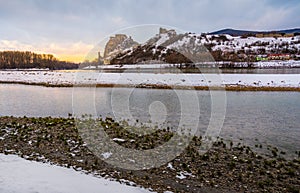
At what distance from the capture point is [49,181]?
7152mm

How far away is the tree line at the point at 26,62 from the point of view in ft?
572

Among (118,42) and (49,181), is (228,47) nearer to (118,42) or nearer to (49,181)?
(118,42)

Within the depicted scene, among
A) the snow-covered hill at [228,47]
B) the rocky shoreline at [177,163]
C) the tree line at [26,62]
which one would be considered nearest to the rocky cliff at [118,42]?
the rocky shoreline at [177,163]

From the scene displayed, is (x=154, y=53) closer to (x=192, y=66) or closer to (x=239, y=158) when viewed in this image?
(x=192, y=66)

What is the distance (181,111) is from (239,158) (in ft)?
32.4

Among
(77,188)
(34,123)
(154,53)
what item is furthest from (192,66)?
(77,188)

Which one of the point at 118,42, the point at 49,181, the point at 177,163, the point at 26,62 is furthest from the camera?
the point at 26,62

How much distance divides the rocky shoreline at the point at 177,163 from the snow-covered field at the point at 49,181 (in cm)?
50

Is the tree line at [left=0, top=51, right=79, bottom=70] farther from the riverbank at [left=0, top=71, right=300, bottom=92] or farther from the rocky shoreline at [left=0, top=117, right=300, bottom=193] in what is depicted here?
the rocky shoreline at [left=0, top=117, right=300, bottom=193]

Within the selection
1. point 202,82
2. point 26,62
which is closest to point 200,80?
point 202,82

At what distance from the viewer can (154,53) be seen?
9538 cm

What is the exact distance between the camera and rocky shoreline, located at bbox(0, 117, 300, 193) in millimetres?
7438

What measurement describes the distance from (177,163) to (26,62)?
199 metres

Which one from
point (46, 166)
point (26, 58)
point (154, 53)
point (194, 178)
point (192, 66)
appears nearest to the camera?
point (194, 178)
